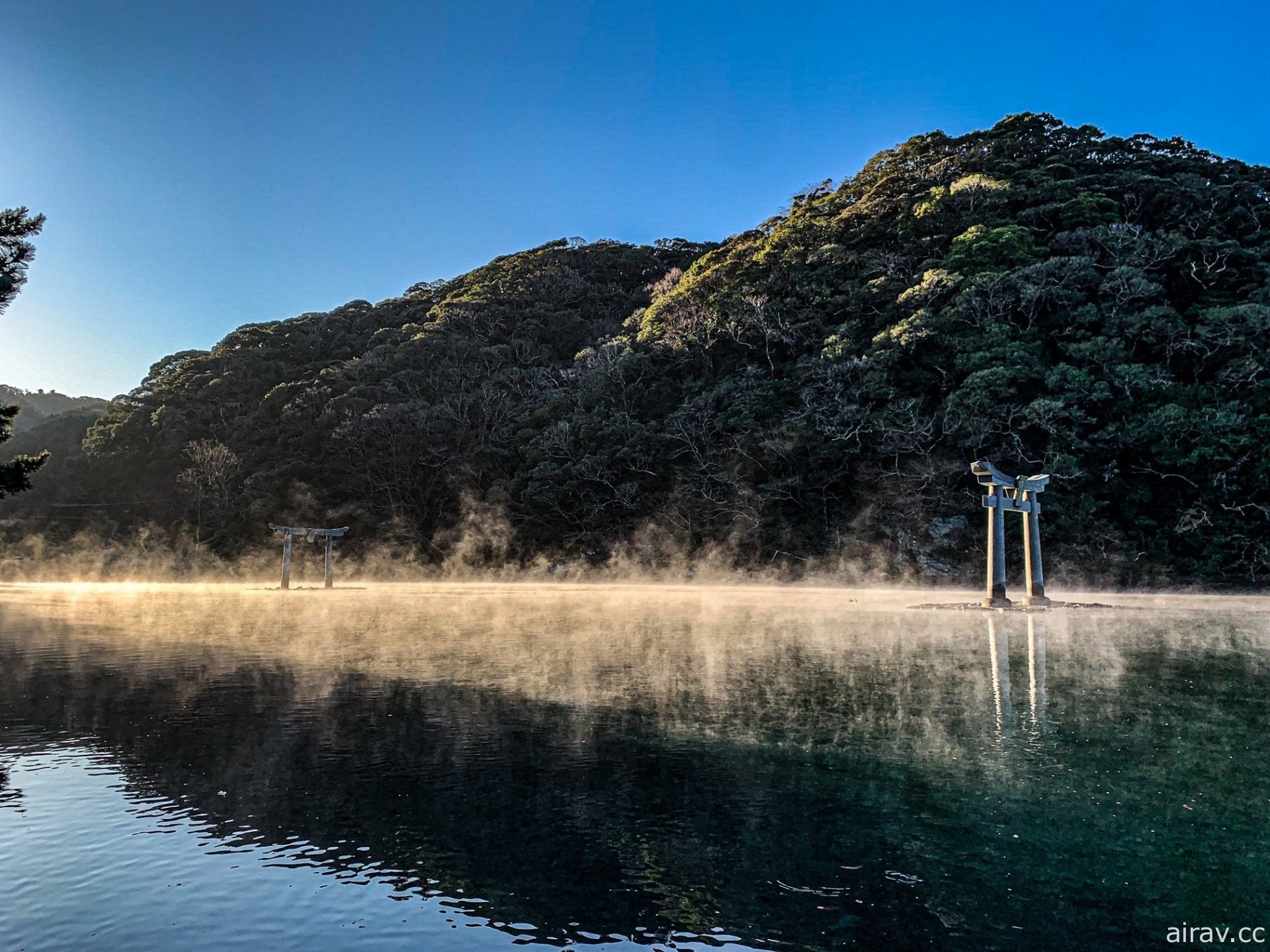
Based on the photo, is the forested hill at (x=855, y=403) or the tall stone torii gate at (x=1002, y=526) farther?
the forested hill at (x=855, y=403)

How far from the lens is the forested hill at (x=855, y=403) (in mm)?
27859

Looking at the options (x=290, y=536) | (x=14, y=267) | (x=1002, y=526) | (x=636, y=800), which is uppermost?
(x=14, y=267)

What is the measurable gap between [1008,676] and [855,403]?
2342 cm

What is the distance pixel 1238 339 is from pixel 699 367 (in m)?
21.0

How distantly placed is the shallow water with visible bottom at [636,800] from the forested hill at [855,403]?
721 inches

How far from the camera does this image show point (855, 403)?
32.2 metres

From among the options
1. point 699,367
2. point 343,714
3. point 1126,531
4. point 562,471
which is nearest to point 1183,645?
point 343,714

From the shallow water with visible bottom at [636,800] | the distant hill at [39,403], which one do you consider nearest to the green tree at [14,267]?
the shallow water with visible bottom at [636,800]

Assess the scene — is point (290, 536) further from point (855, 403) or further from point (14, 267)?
point (855, 403)

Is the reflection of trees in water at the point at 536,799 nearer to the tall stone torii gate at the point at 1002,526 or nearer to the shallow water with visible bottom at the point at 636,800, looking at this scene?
the shallow water with visible bottom at the point at 636,800

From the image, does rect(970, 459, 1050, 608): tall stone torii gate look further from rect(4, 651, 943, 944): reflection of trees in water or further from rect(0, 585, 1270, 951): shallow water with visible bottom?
rect(4, 651, 943, 944): reflection of trees in water

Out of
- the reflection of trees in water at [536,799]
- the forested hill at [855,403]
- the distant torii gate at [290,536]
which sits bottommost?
the reflection of trees in water at [536,799]

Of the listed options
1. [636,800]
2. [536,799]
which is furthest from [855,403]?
[536,799]

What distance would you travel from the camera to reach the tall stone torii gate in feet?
62.3
